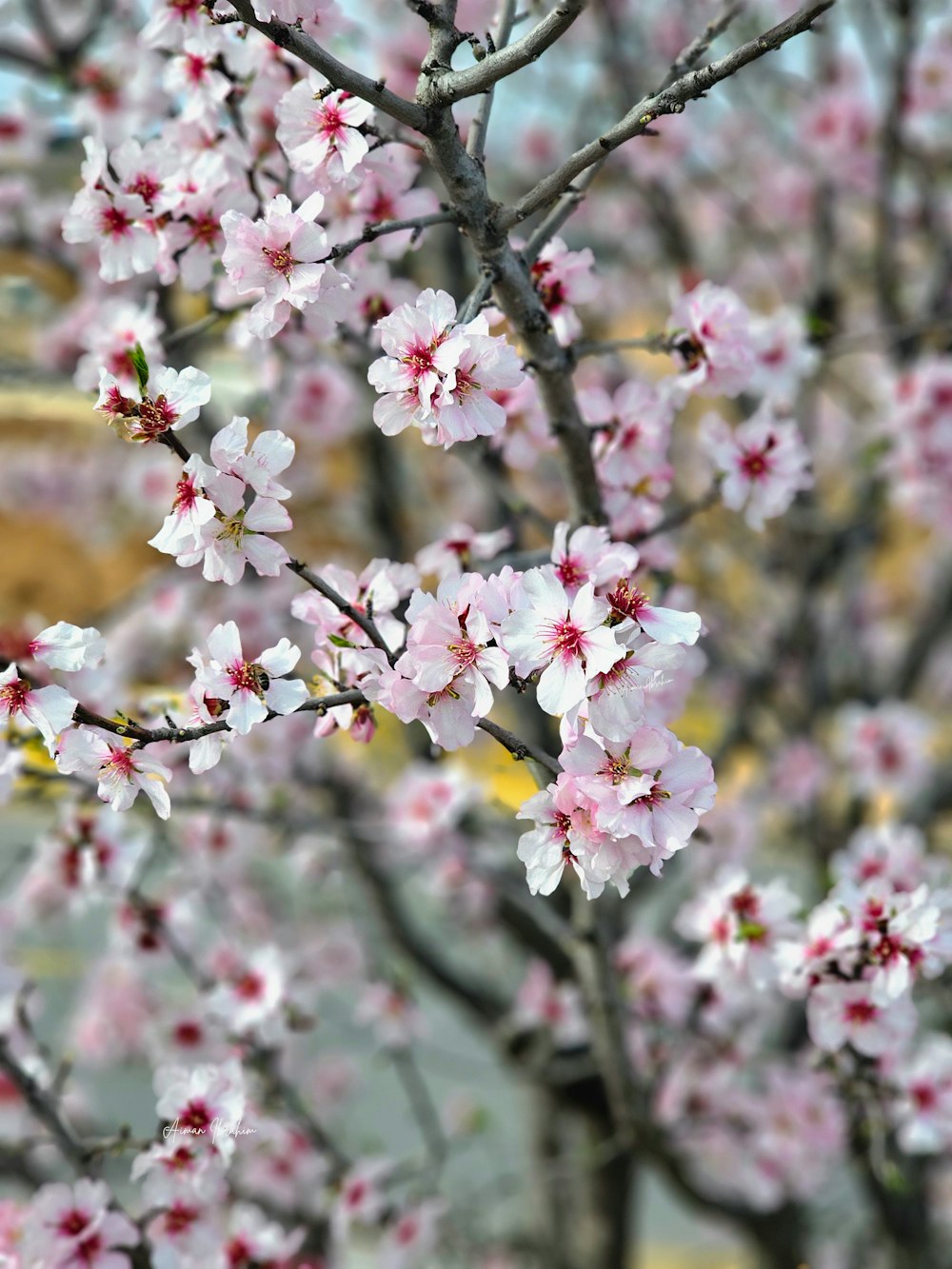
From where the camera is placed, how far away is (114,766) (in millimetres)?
1272

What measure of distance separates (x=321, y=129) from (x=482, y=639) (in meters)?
0.73

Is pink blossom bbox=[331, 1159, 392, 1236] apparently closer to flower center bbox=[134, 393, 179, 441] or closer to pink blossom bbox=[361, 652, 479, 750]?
pink blossom bbox=[361, 652, 479, 750]

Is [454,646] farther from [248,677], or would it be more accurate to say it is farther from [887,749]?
[887,749]

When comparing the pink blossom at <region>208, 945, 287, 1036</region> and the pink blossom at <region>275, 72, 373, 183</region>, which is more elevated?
the pink blossom at <region>275, 72, 373, 183</region>

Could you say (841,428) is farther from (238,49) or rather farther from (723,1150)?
(238,49)

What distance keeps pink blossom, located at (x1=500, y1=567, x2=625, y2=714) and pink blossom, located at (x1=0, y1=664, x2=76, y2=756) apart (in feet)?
1.71

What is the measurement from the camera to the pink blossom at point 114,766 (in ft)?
4.13

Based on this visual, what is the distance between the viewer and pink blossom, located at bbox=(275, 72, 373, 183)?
4.46 ft

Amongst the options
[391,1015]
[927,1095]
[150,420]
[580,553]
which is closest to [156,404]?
[150,420]

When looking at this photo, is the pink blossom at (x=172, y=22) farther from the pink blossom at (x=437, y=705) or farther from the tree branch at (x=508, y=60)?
the pink blossom at (x=437, y=705)

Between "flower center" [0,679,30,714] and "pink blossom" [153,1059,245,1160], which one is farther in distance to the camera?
"pink blossom" [153,1059,245,1160]

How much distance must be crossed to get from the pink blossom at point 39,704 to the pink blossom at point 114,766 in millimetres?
24

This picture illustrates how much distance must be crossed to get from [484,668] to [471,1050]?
6.31 m

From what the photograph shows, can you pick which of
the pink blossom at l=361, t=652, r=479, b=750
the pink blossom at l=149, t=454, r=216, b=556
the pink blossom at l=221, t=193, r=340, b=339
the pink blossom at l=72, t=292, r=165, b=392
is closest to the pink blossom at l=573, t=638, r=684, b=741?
the pink blossom at l=361, t=652, r=479, b=750
